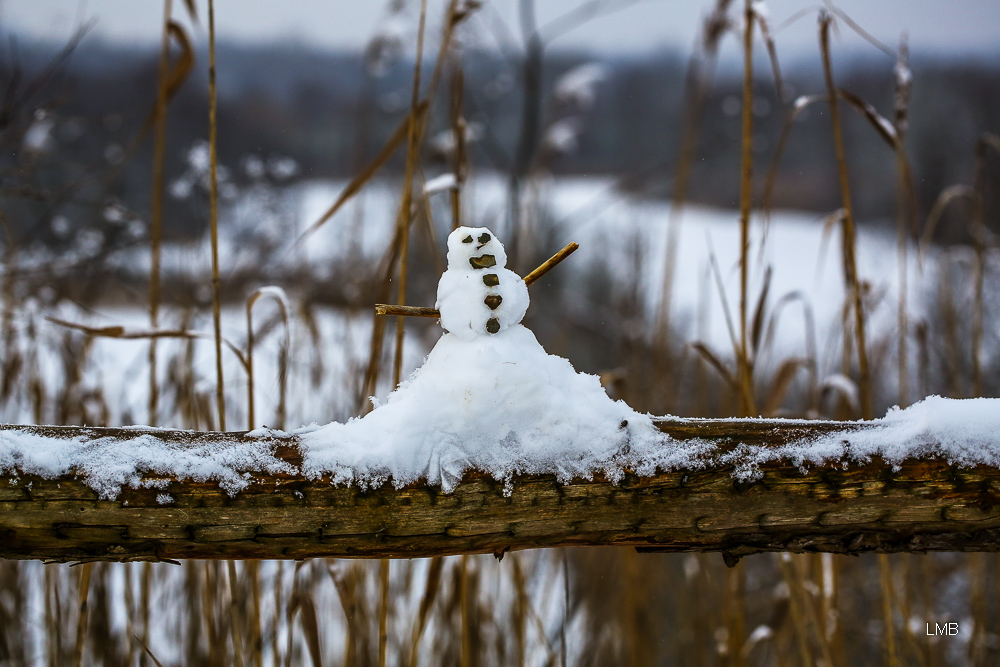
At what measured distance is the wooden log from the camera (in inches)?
17.1

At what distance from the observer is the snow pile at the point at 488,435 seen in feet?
1.45

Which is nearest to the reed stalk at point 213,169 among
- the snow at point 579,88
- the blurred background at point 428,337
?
the blurred background at point 428,337

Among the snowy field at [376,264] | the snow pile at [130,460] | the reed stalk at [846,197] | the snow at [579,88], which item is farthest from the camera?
the snow at [579,88]

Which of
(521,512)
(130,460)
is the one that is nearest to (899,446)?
(521,512)

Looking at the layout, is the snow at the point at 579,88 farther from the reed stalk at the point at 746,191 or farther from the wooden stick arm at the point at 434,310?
the wooden stick arm at the point at 434,310

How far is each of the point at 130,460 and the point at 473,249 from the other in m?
0.28

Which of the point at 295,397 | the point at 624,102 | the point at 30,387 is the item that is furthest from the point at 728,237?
the point at 30,387

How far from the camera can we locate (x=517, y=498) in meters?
0.44

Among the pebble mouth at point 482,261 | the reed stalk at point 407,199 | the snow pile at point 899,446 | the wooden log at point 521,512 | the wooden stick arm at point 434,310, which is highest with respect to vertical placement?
the reed stalk at point 407,199

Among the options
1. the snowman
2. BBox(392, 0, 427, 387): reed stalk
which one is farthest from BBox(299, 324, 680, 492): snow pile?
BBox(392, 0, 427, 387): reed stalk

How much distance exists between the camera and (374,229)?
2.90 meters

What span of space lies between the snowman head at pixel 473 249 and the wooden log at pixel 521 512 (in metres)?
0.16

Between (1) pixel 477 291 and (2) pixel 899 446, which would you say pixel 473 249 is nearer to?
(1) pixel 477 291

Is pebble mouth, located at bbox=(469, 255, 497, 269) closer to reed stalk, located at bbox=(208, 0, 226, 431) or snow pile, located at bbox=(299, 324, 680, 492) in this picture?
snow pile, located at bbox=(299, 324, 680, 492)
